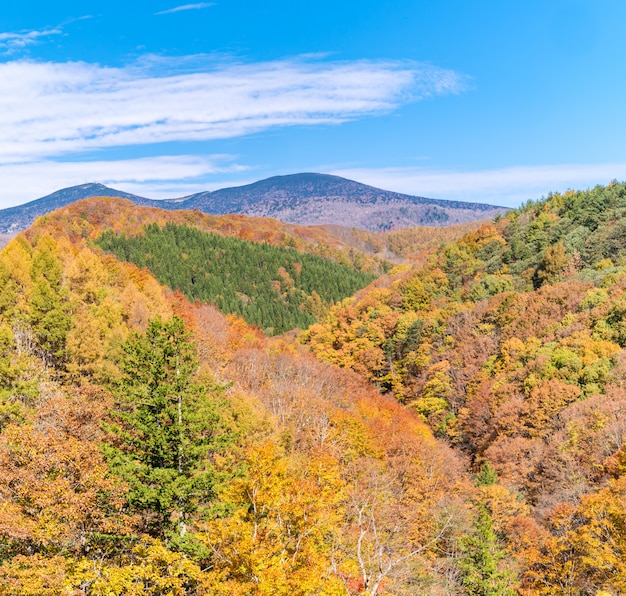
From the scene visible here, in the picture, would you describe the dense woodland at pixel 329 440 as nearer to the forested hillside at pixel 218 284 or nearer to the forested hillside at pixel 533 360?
the forested hillside at pixel 533 360

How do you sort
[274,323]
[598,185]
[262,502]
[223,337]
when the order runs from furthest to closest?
1. [274,323]
2. [598,185]
3. [223,337]
4. [262,502]

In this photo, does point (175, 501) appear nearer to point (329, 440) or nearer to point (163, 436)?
point (163, 436)

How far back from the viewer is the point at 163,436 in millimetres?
24125

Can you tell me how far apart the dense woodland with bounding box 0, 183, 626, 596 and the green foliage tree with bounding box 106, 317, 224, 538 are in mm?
121

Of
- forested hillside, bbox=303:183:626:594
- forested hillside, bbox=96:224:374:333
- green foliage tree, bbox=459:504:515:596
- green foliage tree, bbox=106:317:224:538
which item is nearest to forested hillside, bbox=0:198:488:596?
green foliage tree, bbox=106:317:224:538

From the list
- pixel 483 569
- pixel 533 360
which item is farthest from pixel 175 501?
pixel 533 360

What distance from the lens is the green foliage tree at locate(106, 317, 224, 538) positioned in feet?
75.6

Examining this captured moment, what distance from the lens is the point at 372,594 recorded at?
1739 cm

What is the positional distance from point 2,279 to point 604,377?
73103mm

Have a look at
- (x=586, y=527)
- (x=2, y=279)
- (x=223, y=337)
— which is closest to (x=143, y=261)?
(x=223, y=337)

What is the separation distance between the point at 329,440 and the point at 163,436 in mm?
31299

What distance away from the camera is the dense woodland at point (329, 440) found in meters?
19.2

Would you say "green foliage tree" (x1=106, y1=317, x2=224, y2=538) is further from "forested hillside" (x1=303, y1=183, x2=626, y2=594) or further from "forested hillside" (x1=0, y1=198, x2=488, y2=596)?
"forested hillside" (x1=303, y1=183, x2=626, y2=594)

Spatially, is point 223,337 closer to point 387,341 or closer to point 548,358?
point 387,341
